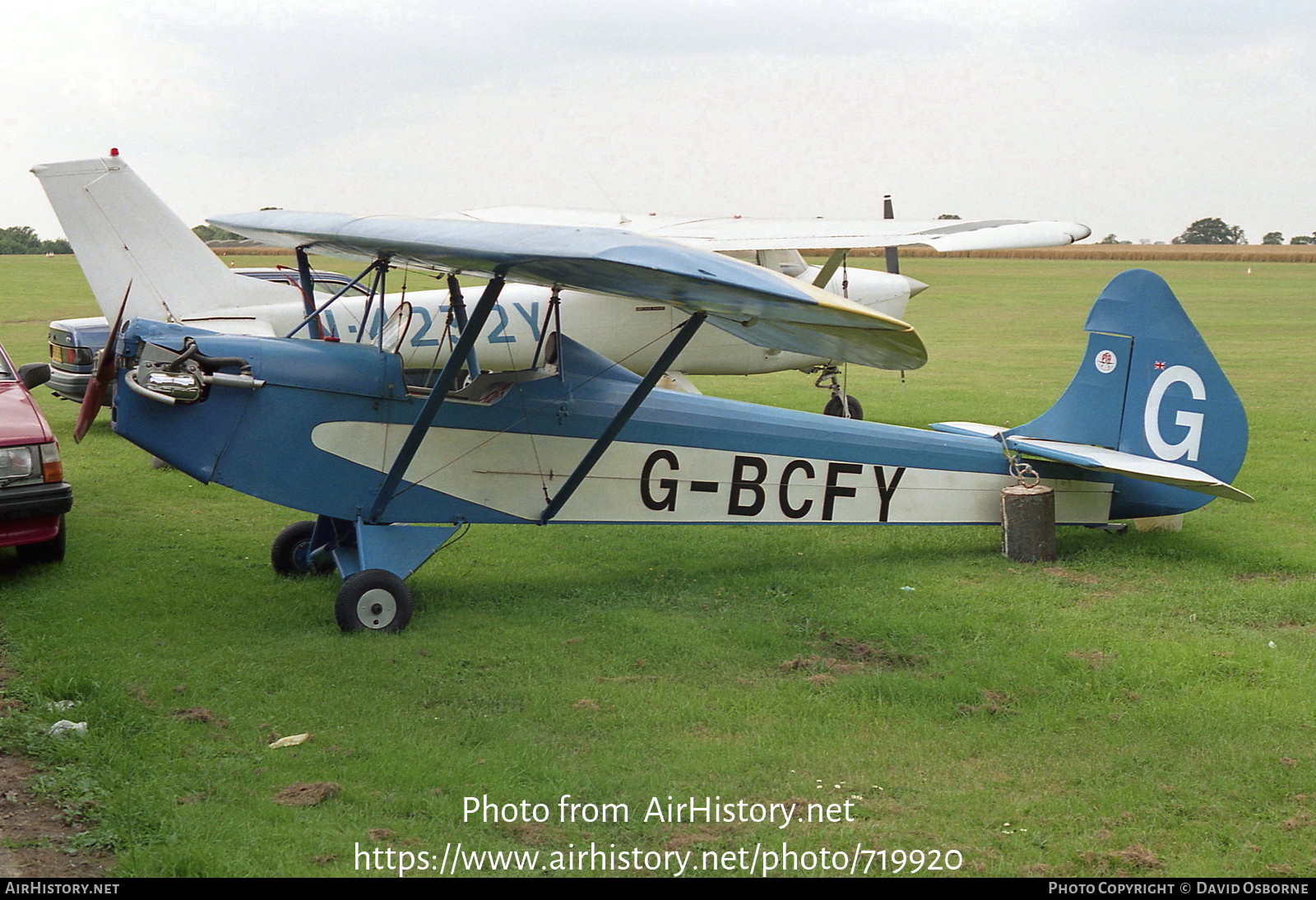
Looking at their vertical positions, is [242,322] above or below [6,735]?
above

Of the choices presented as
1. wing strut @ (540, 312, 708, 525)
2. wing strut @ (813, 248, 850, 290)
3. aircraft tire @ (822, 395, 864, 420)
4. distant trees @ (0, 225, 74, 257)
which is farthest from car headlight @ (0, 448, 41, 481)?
distant trees @ (0, 225, 74, 257)

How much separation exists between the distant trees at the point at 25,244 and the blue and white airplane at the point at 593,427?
8635cm

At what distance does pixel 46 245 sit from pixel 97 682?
9327 cm

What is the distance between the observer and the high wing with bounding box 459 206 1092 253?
11180mm

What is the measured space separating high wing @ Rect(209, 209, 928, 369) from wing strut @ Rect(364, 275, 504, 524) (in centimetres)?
18

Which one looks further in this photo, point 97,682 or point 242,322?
point 242,322

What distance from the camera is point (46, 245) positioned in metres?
86.3

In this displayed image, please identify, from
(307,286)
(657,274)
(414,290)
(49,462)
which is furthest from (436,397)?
(414,290)

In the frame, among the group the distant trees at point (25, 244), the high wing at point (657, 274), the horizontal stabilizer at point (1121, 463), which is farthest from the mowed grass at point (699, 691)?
the distant trees at point (25, 244)

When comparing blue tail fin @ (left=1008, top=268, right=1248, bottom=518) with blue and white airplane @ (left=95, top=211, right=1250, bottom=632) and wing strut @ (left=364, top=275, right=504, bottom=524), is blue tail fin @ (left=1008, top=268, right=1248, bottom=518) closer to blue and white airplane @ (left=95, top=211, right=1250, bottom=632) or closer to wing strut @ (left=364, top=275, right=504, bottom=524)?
blue and white airplane @ (left=95, top=211, right=1250, bottom=632)

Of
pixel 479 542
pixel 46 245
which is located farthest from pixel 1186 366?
pixel 46 245
